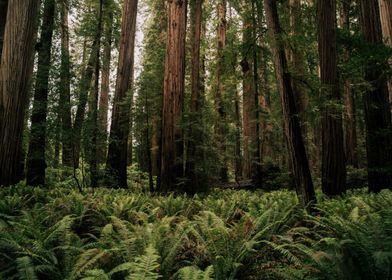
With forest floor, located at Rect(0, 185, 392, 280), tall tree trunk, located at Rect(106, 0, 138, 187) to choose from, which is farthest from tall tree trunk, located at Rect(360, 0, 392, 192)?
tall tree trunk, located at Rect(106, 0, 138, 187)

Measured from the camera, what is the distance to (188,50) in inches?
758

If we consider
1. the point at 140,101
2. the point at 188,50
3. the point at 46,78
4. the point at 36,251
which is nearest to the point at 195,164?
the point at 140,101

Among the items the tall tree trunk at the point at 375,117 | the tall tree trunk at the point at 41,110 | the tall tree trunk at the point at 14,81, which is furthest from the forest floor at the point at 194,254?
the tall tree trunk at the point at 41,110

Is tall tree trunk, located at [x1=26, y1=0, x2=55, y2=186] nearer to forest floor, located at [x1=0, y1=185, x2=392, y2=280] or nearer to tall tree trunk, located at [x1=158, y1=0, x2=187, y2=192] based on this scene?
tall tree trunk, located at [x1=158, y1=0, x2=187, y2=192]

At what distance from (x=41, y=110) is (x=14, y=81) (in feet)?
8.79

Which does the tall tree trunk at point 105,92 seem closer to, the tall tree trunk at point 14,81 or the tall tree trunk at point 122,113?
the tall tree trunk at point 122,113

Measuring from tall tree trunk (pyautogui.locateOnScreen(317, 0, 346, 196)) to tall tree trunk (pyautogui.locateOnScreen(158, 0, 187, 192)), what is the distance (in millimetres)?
4151

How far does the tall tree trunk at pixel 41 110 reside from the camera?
390 inches

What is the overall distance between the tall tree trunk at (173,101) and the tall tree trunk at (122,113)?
4.73 ft

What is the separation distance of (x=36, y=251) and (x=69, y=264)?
1.20 ft

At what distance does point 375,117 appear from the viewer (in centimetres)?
841

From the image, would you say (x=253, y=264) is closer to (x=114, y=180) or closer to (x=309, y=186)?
(x=309, y=186)

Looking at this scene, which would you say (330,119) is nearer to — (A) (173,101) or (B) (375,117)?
(B) (375,117)

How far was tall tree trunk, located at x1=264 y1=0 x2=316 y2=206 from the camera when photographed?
18.2ft
